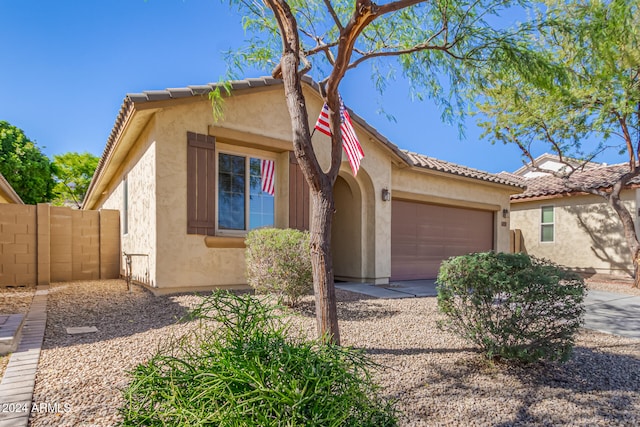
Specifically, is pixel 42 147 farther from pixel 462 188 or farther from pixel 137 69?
pixel 462 188

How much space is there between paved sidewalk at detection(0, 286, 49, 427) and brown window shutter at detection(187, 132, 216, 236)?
9.78 feet

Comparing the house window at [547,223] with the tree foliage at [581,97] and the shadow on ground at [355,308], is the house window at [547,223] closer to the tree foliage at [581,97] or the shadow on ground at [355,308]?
the tree foliage at [581,97]

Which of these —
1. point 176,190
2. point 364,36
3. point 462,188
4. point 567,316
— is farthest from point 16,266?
point 462,188

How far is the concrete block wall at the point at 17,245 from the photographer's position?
8734mm

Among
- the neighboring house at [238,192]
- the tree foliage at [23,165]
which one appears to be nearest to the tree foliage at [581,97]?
the neighboring house at [238,192]

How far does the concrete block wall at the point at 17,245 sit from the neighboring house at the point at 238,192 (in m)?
2.10

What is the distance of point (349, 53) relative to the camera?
4.17 metres

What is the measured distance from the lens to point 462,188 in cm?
1246

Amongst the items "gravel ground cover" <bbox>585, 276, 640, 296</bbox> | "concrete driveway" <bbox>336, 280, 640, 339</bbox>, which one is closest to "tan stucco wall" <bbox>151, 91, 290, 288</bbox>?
"concrete driveway" <bbox>336, 280, 640, 339</bbox>

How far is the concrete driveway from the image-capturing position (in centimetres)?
600

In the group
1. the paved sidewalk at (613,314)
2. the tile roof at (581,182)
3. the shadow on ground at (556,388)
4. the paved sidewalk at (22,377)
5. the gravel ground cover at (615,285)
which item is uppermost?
the tile roof at (581,182)

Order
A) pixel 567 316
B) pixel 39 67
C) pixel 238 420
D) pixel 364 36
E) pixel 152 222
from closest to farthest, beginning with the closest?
pixel 238 420, pixel 567 316, pixel 364 36, pixel 152 222, pixel 39 67

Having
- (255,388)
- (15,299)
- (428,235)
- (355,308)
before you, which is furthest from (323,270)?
(428,235)

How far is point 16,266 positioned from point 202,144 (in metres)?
6.02
